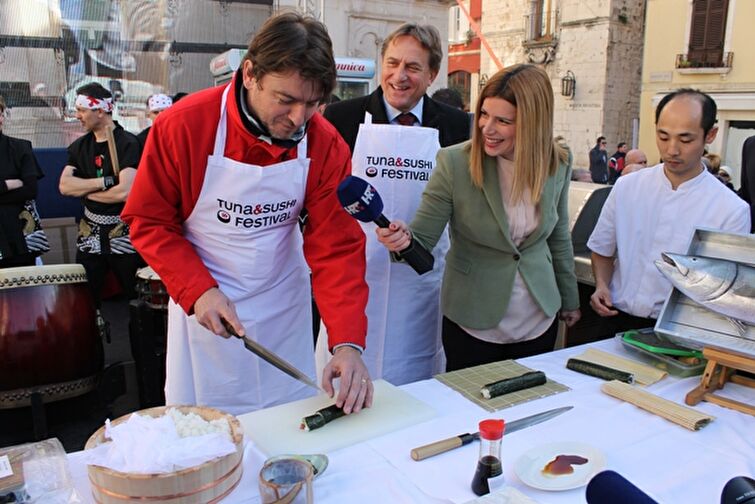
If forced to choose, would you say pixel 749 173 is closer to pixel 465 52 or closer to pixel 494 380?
pixel 494 380

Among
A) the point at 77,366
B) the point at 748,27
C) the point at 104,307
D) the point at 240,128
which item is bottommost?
the point at 104,307

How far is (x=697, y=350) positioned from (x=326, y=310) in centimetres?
107

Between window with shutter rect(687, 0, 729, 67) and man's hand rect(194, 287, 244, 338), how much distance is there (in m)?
18.0

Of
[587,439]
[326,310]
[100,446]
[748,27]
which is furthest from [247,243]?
[748,27]

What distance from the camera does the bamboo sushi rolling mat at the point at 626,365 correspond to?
1.72 meters

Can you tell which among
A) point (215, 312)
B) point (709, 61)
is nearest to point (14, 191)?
point (215, 312)

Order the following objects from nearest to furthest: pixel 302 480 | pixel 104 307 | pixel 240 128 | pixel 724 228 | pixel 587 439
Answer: pixel 302 480, pixel 587 439, pixel 240 128, pixel 724 228, pixel 104 307

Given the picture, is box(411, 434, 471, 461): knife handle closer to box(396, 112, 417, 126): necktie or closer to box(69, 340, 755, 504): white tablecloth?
box(69, 340, 755, 504): white tablecloth

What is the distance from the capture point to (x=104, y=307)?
529 centimetres

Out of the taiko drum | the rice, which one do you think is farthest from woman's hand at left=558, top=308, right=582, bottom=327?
the taiko drum

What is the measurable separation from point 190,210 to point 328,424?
72 cm

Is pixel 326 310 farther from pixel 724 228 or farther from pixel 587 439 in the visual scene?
pixel 724 228

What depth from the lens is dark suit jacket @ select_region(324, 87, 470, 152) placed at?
Answer: 2.50 m

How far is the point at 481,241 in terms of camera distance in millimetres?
2020
